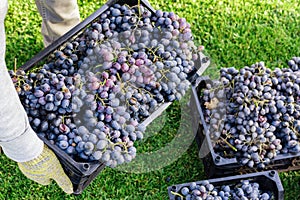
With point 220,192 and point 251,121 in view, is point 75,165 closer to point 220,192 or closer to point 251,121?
point 220,192

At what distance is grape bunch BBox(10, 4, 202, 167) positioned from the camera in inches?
85.2

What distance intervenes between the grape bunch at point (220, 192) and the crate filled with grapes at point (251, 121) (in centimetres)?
12

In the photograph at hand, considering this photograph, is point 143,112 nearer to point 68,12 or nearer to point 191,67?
point 191,67

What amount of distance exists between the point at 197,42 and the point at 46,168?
1.46 meters

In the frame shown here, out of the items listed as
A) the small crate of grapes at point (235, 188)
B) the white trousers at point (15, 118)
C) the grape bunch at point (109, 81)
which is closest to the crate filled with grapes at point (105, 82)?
the grape bunch at point (109, 81)

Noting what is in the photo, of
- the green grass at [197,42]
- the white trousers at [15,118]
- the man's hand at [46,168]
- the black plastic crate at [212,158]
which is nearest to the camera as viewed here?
the white trousers at [15,118]

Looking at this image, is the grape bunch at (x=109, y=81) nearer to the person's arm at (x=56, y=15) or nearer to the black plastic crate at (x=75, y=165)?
the black plastic crate at (x=75, y=165)

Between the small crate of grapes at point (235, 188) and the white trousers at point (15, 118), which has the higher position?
the white trousers at point (15, 118)

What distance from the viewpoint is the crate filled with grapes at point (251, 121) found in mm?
2410

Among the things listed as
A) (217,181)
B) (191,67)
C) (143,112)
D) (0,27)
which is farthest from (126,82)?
(0,27)

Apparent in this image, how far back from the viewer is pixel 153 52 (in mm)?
2336

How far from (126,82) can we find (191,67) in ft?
1.18

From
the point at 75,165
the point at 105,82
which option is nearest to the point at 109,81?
the point at 105,82

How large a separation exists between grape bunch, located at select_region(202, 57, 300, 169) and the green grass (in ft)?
1.09
